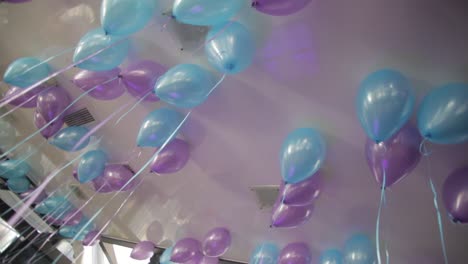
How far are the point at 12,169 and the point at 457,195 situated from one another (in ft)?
11.1

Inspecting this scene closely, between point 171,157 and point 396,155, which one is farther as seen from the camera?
point 171,157

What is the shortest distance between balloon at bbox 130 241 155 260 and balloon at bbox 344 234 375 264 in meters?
1.81

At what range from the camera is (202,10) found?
1155 millimetres

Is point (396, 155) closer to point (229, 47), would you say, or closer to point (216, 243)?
point (229, 47)

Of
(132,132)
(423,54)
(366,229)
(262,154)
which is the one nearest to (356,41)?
(423,54)

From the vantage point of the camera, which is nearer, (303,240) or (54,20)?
(54,20)

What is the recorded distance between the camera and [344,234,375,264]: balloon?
5.21ft

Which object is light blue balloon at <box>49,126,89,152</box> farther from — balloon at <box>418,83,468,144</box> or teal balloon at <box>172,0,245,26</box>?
balloon at <box>418,83,468,144</box>

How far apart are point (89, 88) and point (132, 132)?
0.64m

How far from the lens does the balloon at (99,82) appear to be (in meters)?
1.73

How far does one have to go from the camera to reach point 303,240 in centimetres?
212

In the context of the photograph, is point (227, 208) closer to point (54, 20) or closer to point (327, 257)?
point (327, 257)

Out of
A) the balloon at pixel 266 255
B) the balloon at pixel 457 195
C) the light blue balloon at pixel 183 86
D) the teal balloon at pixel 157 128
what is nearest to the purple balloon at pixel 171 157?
the teal balloon at pixel 157 128

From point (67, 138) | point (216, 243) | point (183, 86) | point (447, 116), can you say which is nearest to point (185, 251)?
point (216, 243)
